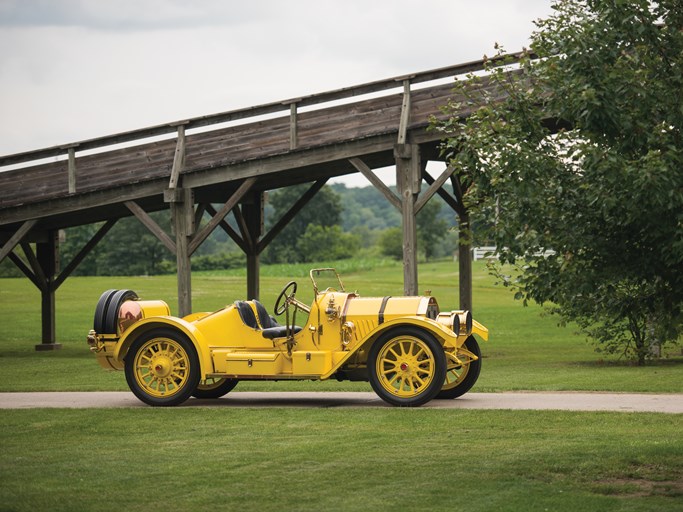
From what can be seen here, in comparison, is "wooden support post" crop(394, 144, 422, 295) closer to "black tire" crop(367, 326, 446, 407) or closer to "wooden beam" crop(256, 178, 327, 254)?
"wooden beam" crop(256, 178, 327, 254)

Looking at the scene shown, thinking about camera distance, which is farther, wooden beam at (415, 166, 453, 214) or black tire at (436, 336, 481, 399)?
wooden beam at (415, 166, 453, 214)

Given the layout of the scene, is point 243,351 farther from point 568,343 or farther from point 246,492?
point 568,343

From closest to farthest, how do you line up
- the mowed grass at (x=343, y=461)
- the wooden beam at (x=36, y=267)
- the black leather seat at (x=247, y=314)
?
1. the mowed grass at (x=343, y=461)
2. the black leather seat at (x=247, y=314)
3. the wooden beam at (x=36, y=267)

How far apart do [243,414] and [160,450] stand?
2.71m

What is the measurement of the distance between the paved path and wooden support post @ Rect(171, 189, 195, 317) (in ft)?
23.7

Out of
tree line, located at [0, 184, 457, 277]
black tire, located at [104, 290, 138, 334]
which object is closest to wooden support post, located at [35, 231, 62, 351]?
black tire, located at [104, 290, 138, 334]

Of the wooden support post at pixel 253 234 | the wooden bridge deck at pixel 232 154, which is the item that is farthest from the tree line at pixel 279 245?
the wooden bridge deck at pixel 232 154

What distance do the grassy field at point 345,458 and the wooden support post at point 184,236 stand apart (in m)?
6.61

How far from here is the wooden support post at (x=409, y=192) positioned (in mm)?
21797

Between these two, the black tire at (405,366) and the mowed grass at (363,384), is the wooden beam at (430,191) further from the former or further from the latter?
the black tire at (405,366)

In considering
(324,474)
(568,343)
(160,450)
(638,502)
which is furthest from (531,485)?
(568,343)

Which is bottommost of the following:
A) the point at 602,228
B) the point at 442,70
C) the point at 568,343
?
the point at 568,343

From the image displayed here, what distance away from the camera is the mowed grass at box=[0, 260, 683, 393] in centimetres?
1752

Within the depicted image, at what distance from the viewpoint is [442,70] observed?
21.5 metres
